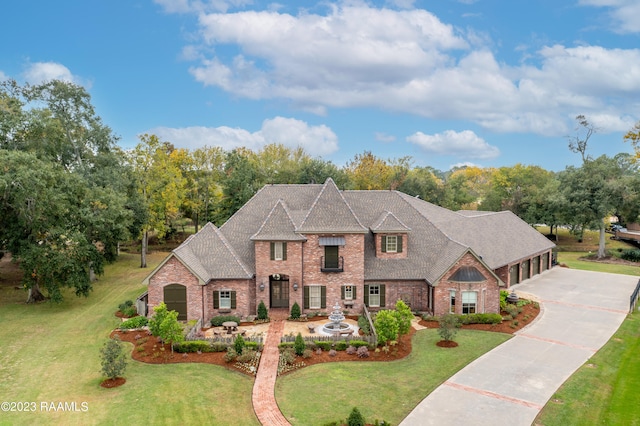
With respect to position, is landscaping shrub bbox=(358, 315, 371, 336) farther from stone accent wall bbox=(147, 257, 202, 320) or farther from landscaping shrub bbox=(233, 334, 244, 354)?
stone accent wall bbox=(147, 257, 202, 320)

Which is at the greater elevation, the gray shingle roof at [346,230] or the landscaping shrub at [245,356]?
the gray shingle roof at [346,230]

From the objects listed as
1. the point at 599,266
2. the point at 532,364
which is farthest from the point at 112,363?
the point at 599,266

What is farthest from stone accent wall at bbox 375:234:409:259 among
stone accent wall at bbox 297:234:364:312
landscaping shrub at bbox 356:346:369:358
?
landscaping shrub at bbox 356:346:369:358

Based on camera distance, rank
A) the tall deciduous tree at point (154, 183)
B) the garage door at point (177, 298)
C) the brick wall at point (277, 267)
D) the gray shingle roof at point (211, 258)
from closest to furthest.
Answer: the garage door at point (177, 298) < the gray shingle roof at point (211, 258) < the brick wall at point (277, 267) < the tall deciduous tree at point (154, 183)

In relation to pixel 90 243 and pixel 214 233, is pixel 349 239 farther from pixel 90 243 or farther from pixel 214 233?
pixel 90 243

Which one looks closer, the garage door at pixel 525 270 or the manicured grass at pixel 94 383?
the manicured grass at pixel 94 383

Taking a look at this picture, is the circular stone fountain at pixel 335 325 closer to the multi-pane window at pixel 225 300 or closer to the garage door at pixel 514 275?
the multi-pane window at pixel 225 300

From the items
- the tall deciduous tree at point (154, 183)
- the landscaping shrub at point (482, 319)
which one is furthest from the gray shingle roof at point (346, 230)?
the tall deciduous tree at point (154, 183)
